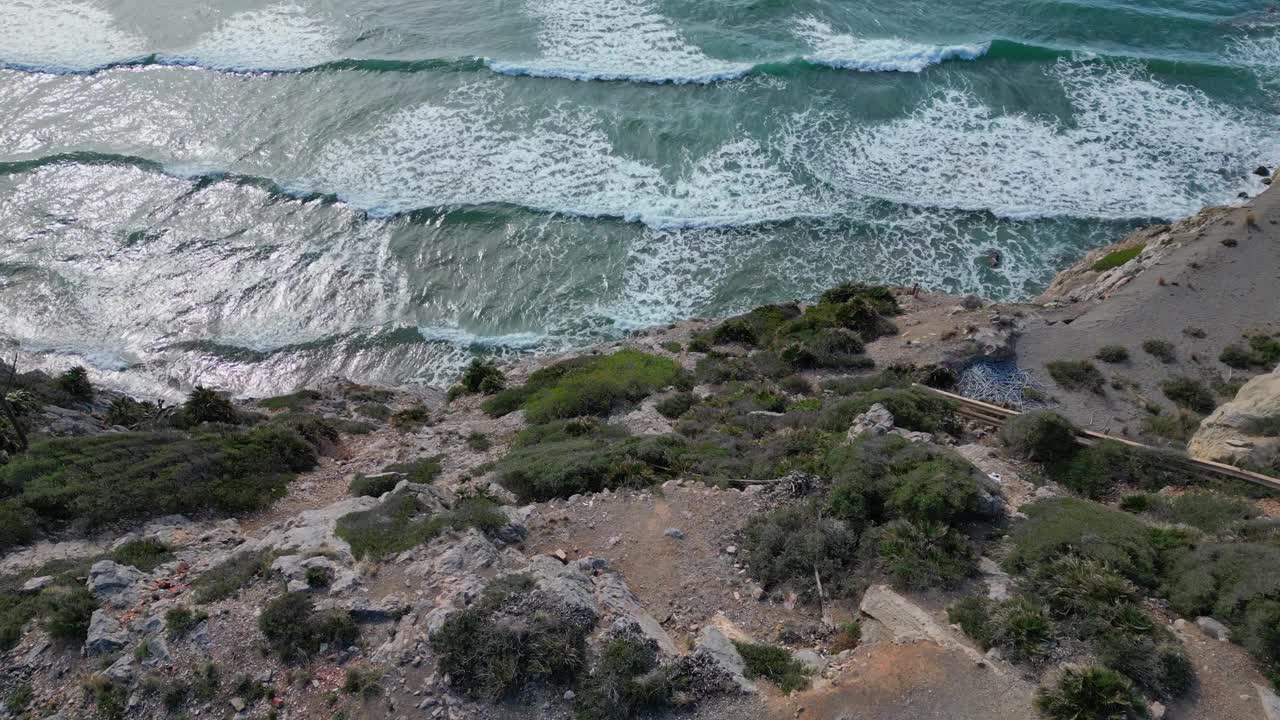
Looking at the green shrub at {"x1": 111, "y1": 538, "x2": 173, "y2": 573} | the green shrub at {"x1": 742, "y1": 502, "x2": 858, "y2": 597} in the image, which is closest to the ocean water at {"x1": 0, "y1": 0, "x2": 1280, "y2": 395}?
the green shrub at {"x1": 111, "y1": 538, "x2": 173, "y2": 573}

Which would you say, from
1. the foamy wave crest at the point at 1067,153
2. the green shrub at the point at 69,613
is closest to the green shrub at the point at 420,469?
the green shrub at the point at 69,613

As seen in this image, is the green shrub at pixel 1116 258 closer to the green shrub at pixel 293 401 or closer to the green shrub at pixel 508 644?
the green shrub at pixel 508 644

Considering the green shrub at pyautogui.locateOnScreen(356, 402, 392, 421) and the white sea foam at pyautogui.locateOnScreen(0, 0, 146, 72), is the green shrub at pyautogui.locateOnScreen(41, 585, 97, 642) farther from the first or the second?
the white sea foam at pyautogui.locateOnScreen(0, 0, 146, 72)

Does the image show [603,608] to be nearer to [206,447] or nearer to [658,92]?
[206,447]

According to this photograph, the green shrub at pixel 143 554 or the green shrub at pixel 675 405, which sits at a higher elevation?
the green shrub at pixel 143 554

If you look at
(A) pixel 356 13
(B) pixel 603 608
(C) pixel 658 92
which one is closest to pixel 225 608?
(B) pixel 603 608

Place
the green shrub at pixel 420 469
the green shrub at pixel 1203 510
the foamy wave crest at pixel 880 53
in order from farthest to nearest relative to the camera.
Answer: the foamy wave crest at pixel 880 53
the green shrub at pixel 420 469
the green shrub at pixel 1203 510

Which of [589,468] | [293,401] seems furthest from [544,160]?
[589,468]
